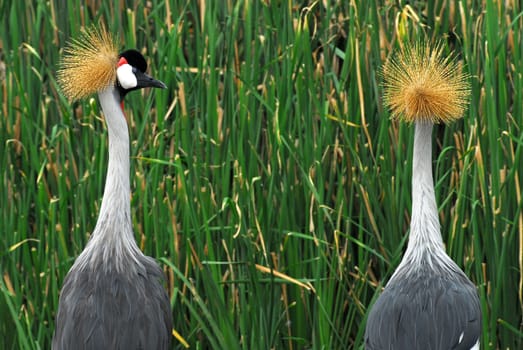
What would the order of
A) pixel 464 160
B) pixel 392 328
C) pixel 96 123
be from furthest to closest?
pixel 96 123 → pixel 464 160 → pixel 392 328

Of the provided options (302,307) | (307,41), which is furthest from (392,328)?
(307,41)

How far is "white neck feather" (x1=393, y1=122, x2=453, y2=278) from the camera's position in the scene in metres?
4.10

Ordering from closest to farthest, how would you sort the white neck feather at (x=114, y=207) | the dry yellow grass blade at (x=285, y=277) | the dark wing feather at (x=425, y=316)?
the dark wing feather at (x=425, y=316)
the white neck feather at (x=114, y=207)
the dry yellow grass blade at (x=285, y=277)

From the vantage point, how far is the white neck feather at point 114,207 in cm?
411

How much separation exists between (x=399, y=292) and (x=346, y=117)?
735mm

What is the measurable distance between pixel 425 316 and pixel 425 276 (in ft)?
0.46

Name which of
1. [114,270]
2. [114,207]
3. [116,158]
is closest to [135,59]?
Result: [116,158]

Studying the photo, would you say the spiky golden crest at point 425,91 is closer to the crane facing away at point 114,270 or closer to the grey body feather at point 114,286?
the crane facing away at point 114,270

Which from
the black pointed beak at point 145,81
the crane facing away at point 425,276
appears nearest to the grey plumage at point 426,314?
the crane facing away at point 425,276

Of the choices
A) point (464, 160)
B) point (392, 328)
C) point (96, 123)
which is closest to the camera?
point (392, 328)

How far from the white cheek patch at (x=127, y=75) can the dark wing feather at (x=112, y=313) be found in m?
0.60

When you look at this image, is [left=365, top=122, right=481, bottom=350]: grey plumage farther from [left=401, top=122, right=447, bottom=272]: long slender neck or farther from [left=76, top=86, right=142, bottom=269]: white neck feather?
[left=76, top=86, right=142, bottom=269]: white neck feather

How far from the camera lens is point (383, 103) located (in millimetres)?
4438

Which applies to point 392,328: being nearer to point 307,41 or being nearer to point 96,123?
point 307,41
